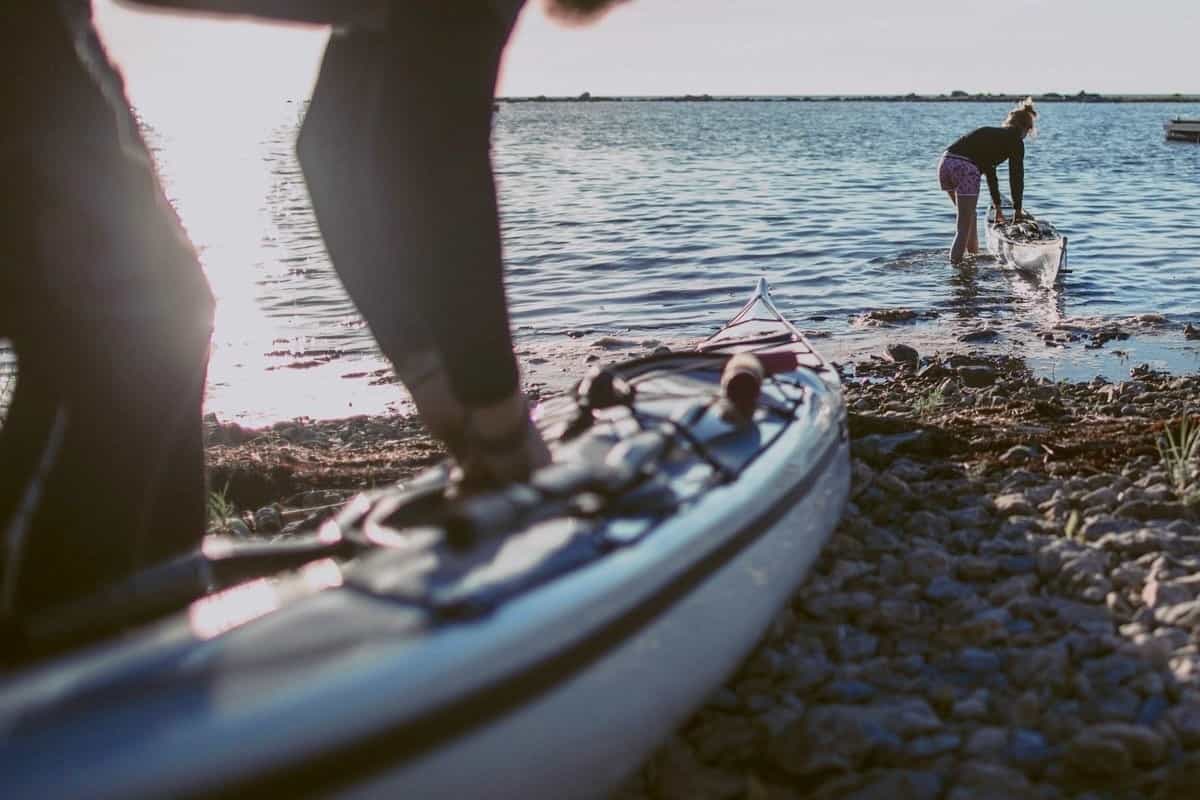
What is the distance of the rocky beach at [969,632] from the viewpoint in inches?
85.9

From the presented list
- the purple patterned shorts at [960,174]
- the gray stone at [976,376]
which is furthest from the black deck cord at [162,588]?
the purple patterned shorts at [960,174]

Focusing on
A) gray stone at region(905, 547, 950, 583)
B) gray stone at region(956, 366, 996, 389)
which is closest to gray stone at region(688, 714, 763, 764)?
gray stone at region(905, 547, 950, 583)

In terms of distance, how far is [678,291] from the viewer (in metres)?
11.8

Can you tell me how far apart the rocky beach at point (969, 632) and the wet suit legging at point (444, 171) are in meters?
0.96

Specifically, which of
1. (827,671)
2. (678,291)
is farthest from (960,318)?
(827,671)

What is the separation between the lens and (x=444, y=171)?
6.27 feet

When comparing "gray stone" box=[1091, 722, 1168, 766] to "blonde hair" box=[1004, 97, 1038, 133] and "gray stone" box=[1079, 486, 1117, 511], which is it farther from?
"blonde hair" box=[1004, 97, 1038, 133]

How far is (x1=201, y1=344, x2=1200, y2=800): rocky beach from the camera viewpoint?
218 cm

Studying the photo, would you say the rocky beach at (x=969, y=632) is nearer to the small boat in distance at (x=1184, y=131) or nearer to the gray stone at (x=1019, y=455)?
the gray stone at (x=1019, y=455)

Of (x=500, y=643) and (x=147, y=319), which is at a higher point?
(x=147, y=319)

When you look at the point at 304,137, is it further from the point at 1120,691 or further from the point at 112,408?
the point at 1120,691

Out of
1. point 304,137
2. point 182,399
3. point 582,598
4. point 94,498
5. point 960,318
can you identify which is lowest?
point 960,318

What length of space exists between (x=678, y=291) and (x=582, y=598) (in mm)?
10204

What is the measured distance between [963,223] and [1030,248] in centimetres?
122
